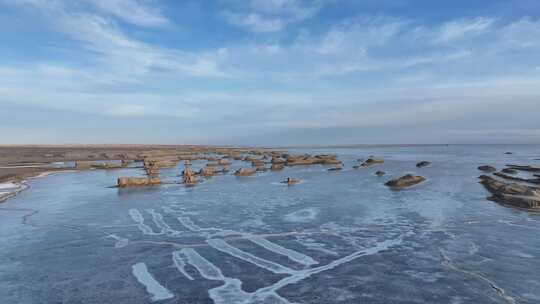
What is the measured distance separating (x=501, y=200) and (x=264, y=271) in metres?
20.6

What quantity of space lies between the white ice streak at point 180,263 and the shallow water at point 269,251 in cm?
6

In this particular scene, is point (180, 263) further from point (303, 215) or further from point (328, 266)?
point (303, 215)

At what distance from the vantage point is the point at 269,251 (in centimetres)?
1426

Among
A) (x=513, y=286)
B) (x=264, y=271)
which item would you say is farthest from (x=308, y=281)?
(x=513, y=286)

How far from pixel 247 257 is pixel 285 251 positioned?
1593 mm

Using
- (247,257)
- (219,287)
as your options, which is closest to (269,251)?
(247,257)

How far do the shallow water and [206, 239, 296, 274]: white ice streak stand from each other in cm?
4

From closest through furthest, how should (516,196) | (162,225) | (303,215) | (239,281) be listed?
(239,281), (162,225), (303,215), (516,196)

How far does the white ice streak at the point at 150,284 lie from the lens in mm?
10141

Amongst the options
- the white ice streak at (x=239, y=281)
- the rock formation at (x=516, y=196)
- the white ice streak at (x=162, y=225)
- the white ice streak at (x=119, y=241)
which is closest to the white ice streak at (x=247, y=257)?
the white ice streak at (x=239, y=281)

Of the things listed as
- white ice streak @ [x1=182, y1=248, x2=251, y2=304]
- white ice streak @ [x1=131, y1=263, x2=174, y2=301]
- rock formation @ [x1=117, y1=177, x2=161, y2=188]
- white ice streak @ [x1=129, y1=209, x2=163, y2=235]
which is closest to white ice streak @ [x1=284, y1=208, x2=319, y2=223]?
white ice streak @ [x1=129, y1=209, x2=163, y2=235]

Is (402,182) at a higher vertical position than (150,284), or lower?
higher

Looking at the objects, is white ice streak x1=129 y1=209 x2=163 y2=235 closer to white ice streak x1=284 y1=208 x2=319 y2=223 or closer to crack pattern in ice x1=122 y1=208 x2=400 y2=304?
crack pattern in ice x1=122 y1=208 x2=400 y2=304

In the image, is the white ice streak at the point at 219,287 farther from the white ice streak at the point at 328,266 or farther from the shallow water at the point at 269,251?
the white ice streak at the point at 328,266
